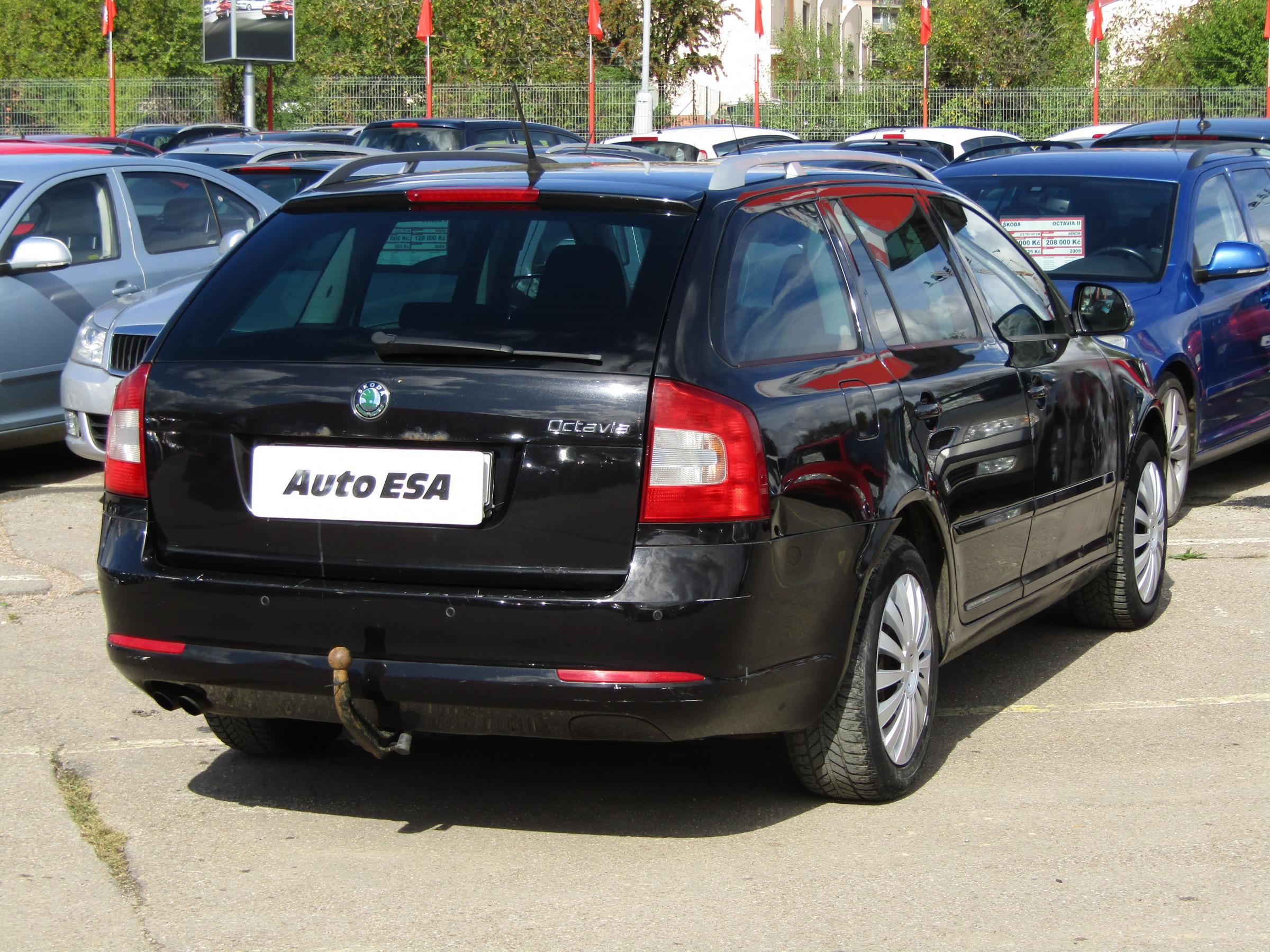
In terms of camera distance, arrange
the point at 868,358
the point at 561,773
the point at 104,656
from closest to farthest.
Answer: the point at 868,358
the point at 561,773
the point at 104,656

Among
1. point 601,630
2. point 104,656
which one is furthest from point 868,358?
point 104,656

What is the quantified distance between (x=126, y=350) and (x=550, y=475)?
18.0ft

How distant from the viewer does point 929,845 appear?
13.6 feet

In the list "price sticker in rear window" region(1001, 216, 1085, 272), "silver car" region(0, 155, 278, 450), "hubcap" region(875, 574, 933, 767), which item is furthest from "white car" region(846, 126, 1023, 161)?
"hubcap" region(875, 574, 933, 767)

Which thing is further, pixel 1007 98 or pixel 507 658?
pixel 1007 98

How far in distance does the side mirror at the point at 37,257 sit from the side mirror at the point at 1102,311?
18.6 ft

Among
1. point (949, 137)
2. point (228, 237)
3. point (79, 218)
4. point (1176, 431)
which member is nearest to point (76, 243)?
point (79, 218)

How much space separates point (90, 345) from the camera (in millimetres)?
A: 8812

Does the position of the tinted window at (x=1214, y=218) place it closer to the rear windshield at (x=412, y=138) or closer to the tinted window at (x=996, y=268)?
the tinted window at (x=996, y=268)

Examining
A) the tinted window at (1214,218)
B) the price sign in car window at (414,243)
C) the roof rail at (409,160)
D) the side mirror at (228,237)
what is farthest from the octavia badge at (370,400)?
the side mirror at (228,237)

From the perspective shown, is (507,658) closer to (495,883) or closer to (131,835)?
(495,883)

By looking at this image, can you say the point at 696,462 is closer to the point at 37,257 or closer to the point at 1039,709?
the point at 1039,709

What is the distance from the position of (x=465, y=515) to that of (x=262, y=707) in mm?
739

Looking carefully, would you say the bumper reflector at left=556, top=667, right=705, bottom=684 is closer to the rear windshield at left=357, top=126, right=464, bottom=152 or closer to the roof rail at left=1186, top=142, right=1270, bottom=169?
the roof rail at left=1186, top=142, right=1270, bottom=169
